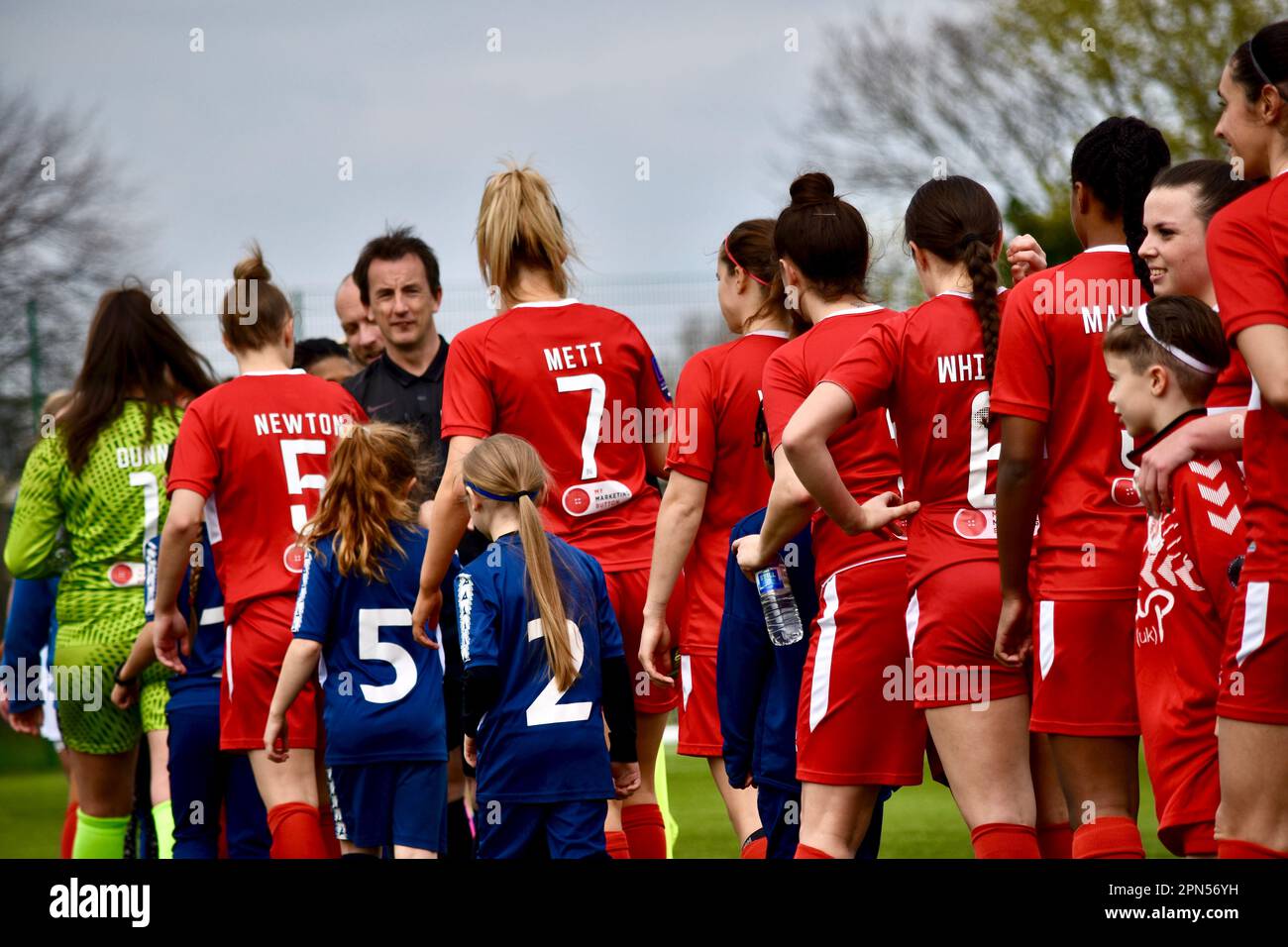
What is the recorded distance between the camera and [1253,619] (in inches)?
126

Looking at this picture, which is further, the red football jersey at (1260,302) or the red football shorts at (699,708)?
the red football shorts at (699,708)

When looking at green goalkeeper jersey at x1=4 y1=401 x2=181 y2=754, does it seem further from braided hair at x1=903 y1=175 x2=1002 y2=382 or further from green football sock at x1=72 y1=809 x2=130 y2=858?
braided hair at x1=903 y1=175 x2=1002 y2=382

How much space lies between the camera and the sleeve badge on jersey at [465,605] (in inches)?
185

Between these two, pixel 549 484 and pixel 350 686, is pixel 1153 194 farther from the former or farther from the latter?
pixel 350 686

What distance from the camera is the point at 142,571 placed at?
20.9 ft

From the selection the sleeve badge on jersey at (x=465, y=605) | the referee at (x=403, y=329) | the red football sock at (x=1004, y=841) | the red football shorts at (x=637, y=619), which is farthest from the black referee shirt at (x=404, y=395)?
the red football sock at (x=1004, y=841)

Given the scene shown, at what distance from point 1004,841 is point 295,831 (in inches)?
97.5

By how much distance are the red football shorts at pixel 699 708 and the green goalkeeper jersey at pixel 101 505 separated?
2.24m

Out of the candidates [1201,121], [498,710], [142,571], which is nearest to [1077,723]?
[498,710]

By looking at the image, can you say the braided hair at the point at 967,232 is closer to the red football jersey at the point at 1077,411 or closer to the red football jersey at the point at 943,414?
the red football jersey at the point at 943,414

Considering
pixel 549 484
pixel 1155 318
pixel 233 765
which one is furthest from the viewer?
pixel 233 765

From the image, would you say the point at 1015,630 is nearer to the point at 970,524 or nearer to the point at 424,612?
the point at 970,524

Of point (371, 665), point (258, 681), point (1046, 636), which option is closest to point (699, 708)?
point (371, 665)
